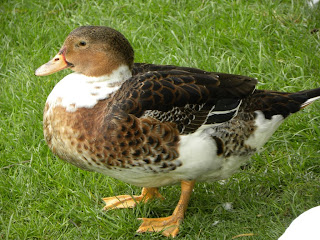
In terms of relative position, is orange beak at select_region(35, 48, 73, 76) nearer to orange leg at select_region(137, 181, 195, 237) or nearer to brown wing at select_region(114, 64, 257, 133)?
brown wing at select_region(114, 64, 257, 133)

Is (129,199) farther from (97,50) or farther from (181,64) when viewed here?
(181,64)

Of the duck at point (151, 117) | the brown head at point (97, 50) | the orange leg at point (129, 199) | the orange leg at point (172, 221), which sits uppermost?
the brown head at point (97, 50)

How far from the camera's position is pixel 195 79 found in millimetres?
3969

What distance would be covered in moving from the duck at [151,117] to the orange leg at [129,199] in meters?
0.22

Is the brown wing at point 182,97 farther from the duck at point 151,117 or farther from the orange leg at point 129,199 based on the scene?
the orange leg at point 129,199

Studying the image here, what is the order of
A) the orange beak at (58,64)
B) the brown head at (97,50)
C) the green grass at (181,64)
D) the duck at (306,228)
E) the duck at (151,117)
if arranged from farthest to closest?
the green grass at (181,64), the orange beak at (58,64), the brown head at (97,50), the duck at (151,117), the duck at (306,228)

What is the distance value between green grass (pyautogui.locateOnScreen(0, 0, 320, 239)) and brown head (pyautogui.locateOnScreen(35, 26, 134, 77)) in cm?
93

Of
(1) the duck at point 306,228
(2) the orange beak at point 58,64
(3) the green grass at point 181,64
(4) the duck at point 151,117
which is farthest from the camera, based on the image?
(3) the green grass at point 181,64

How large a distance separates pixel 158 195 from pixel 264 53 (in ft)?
5.72

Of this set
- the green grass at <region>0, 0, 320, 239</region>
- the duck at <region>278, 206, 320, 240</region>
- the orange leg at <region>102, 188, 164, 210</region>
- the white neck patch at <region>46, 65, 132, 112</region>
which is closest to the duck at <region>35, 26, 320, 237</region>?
the white neck patch at <region>46, 65, 132, 112</region>

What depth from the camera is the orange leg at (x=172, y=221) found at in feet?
13.4

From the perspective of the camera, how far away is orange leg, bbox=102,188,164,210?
4.31 meters

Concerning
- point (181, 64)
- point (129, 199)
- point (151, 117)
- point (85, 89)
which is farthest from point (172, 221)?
point (181, 64)

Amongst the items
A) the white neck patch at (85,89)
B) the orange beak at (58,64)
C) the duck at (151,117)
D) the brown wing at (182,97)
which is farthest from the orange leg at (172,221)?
the orange beak at (58,64)
